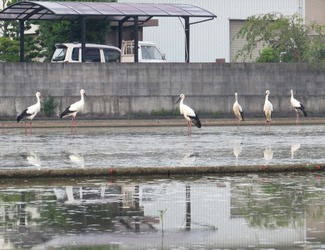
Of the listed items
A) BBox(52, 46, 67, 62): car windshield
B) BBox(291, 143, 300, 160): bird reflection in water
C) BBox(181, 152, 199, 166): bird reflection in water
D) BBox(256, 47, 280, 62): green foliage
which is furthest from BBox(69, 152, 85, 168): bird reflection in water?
BBox(256, 47, 280, 62): green foliage

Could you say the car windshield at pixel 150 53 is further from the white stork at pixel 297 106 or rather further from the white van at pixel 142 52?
the white stork at pixel 297 106

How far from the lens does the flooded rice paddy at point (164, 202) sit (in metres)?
11.5

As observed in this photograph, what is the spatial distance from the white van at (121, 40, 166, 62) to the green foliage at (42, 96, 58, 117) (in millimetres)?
4934

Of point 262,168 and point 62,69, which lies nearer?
point 262,168

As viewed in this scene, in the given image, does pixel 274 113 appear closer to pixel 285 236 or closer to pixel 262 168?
pixel 262 168

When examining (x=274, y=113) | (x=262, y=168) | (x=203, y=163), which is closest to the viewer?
(x=262, y=168)

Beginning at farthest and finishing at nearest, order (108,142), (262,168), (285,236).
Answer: (108,142) → (262,168) → (285,236)

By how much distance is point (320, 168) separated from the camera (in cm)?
1873

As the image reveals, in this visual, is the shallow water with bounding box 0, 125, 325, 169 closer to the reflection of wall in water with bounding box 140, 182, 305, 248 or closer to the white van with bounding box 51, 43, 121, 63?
the reflection of wall in water with bounding box 140, 182, 305, 248

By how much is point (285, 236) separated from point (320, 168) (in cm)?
727

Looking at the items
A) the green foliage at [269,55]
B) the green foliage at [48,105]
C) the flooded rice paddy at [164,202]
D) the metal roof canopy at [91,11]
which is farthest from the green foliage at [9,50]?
the flooded rice paddy at [164,202]

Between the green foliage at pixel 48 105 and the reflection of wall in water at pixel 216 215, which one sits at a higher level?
the green foliage at pixel 48 105

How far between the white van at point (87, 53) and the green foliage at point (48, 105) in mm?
3065

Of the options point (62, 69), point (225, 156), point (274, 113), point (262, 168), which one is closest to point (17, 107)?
point (62, 69)
